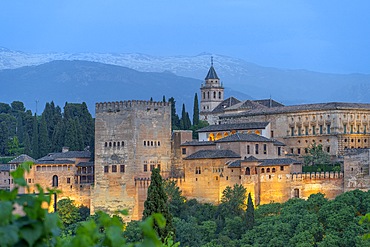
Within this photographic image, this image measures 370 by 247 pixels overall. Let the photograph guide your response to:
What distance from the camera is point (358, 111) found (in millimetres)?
54812

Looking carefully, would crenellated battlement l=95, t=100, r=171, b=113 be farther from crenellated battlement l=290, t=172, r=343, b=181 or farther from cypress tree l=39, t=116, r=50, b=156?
cypress tree l=39, t=116, r=50, b=156

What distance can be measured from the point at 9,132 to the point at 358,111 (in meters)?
39.2

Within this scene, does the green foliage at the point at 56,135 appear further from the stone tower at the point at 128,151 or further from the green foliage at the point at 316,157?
the green foliage at the point at 316,157

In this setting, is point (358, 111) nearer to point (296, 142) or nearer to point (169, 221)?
point (296, 142)

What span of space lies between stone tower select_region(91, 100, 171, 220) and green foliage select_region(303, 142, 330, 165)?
8463 millimetres

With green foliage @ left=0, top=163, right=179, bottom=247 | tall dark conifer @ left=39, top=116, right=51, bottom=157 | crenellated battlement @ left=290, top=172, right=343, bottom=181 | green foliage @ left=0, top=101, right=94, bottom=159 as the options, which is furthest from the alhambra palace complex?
green foliage @ left=0, top=163, right=179, bottom=247

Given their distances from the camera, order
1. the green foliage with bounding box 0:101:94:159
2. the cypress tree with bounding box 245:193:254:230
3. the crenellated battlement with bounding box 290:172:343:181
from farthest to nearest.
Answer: the green foliage with bounding box 0:101:94:159 < the crenellated battlement with bounding box 290:172:343:181 < the cypress tree with bounding box 245:193:254:230

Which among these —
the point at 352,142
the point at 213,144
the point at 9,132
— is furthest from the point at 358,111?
the point at 9,132

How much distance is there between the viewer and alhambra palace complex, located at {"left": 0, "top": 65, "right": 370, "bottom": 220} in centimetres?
4475

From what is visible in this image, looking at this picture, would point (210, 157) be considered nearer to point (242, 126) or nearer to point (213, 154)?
point (213, 154)

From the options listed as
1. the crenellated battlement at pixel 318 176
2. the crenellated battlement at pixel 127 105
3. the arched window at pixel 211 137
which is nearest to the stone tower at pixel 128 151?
the crenellated battlement at pixel 127 105

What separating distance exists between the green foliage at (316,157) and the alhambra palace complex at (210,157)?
0.88 meters

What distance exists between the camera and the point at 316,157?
50656mm

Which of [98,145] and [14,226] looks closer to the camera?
[14,226]
